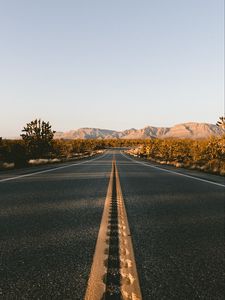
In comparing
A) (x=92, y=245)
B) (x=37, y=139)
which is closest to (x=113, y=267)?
(x=92, y=245)

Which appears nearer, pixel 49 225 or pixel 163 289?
pixel 163 289

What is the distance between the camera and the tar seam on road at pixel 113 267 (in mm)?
2326

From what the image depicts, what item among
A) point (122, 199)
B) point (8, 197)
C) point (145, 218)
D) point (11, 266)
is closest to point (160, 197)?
point (122, 199)

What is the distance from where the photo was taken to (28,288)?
2453 mm

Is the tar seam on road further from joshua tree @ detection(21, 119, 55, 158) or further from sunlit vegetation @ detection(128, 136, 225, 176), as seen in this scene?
joshua tree @ detection(21, 119, 55, 158)

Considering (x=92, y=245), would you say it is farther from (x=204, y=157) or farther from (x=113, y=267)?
(x=204, y=157)

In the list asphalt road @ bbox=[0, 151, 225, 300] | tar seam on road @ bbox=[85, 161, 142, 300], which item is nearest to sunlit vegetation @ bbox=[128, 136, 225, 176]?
asphalt road @ bbox=[0, 151, 225, 300]

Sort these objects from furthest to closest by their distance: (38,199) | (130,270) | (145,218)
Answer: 1. (38,199)
2. (145,218)
3. (130,270)

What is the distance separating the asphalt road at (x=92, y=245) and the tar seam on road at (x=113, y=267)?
72 mm

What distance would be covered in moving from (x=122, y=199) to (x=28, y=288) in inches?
191

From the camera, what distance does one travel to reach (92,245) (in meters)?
3.62

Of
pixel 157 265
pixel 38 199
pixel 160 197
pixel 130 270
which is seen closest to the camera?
pixel 130 270

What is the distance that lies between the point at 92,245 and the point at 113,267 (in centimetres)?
79

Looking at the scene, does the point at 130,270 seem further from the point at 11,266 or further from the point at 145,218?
the point at 145,218
